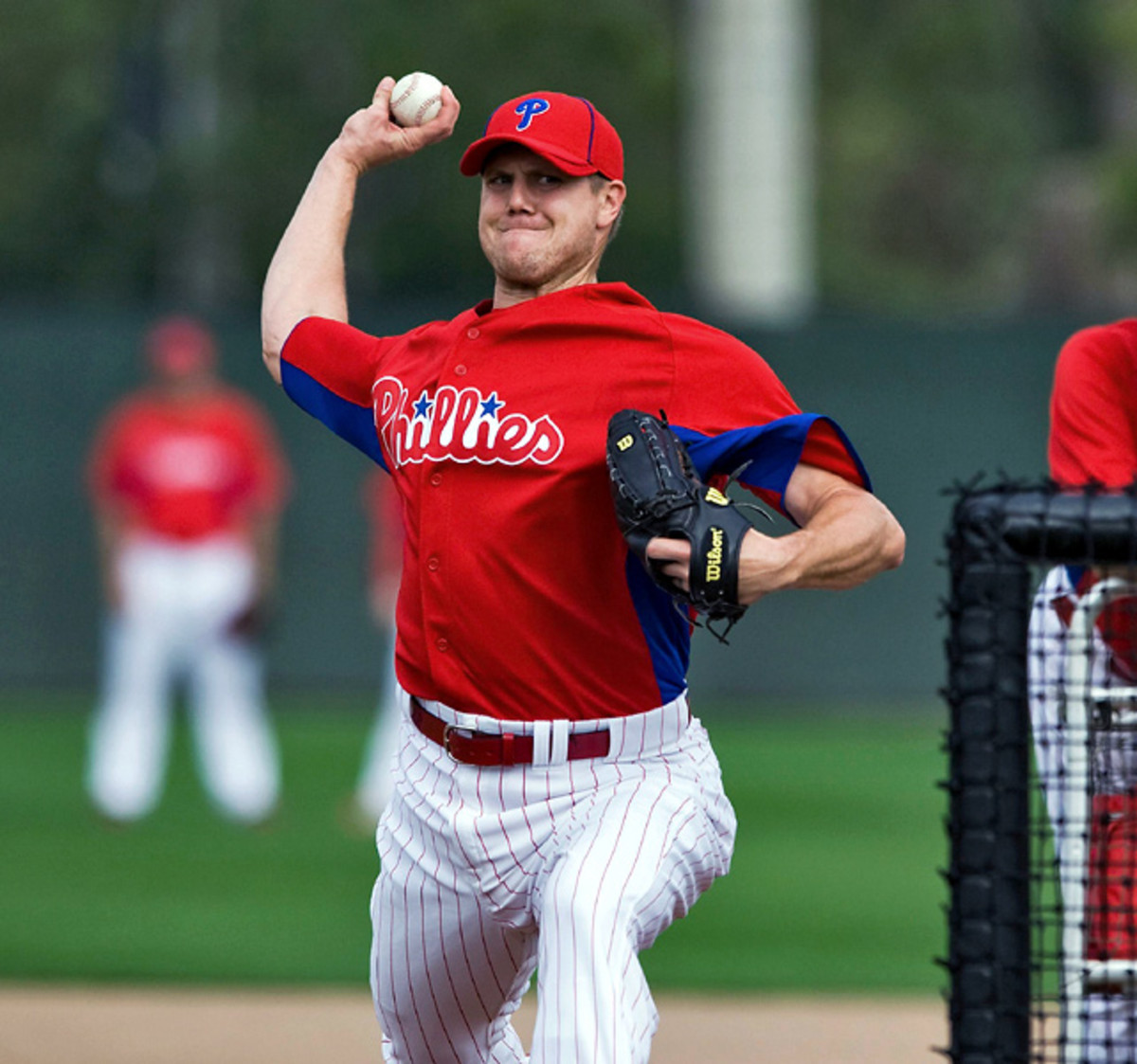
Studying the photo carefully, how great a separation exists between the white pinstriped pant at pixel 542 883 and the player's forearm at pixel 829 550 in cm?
45

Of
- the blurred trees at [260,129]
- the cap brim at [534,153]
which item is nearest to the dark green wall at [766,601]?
the cap brim at [534,153]

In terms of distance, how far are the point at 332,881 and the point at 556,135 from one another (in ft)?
16.0

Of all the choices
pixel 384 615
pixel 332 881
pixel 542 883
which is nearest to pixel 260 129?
pixel 384 615

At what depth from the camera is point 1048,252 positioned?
111ft

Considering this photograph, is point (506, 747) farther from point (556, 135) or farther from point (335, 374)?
point (556, 135)

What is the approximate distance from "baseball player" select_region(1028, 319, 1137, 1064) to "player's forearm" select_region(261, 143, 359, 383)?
1471 mm

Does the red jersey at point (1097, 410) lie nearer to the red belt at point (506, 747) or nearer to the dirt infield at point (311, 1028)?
the red belt at point (506, 747)

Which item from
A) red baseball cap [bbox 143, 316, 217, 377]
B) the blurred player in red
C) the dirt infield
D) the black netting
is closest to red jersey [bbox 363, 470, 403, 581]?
the blurred player in red

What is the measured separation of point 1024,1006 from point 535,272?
155 cm

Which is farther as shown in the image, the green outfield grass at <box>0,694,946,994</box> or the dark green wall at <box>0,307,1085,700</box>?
the dark green wall at <box>0,307,1085,700</box>

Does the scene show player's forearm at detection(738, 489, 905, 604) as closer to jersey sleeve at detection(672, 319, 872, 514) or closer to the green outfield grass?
jersey sleeve at detection(672, 319, 872, 514)

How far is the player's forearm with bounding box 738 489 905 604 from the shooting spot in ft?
10.8

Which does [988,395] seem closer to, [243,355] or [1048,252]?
[243,355]

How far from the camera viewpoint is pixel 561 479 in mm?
3574
